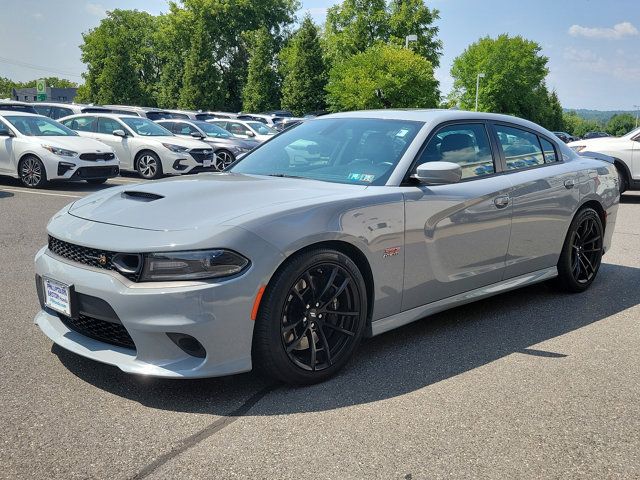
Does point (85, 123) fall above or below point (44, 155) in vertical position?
above

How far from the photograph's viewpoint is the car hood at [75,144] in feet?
40.9

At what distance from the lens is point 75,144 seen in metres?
12.7

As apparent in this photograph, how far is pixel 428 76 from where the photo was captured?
50.6 meters

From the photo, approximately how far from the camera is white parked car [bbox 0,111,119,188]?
1230 cm

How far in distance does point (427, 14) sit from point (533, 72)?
22336mm

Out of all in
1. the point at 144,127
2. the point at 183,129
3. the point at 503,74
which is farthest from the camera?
the point at 503,74

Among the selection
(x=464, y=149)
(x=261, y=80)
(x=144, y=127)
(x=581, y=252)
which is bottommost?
(x=581, y=252)

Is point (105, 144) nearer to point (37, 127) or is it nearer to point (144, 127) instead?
point (37, 127)

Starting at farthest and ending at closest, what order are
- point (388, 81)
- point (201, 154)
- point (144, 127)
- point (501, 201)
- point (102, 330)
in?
point (388, 81)
point (144, 127)
point (201, 154)
point (501, 201)
point (102, 330)

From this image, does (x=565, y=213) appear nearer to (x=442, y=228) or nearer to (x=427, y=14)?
(x=442, y=228)

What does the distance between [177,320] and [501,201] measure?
2.51 m

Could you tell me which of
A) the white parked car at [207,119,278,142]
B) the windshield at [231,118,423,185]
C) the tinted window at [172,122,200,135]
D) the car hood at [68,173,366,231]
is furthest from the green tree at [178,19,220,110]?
the car hood at [68,173,366,231]

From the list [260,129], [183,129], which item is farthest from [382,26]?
[183,129]

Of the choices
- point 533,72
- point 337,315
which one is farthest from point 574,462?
point 533,72
